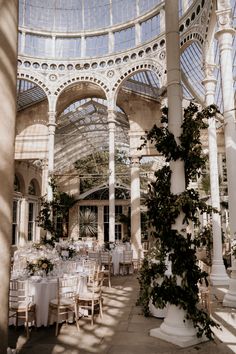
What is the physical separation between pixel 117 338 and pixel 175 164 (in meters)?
2.57

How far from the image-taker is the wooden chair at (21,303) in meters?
4.85

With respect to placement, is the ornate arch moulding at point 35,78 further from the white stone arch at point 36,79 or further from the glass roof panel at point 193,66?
the glass roof panel at point 193,66

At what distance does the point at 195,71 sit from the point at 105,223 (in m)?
12.6

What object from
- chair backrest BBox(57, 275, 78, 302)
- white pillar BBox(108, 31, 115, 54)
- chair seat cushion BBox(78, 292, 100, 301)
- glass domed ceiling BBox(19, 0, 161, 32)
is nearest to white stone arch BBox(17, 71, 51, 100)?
glass domed ceiling BBox(19, 0, 161, 32)

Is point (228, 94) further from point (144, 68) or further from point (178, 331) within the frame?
point (144, 68)

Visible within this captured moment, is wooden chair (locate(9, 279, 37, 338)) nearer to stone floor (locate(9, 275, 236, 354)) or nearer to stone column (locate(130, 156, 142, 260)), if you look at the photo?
stone floor (locate(9, 275, 236, 354))

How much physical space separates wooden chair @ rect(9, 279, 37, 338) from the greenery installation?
1.83 m

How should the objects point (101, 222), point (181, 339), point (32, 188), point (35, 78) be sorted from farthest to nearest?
point (101, 222), point (32, 188), point (35, 78), point (181, 339)

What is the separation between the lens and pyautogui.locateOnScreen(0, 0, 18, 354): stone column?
1788 mm

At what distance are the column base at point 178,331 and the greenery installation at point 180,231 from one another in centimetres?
11

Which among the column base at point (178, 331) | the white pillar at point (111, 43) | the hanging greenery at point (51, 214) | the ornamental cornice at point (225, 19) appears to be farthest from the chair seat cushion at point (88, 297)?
the white pillar at point (111, 43)

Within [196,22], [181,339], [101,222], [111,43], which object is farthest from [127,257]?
[101,222]

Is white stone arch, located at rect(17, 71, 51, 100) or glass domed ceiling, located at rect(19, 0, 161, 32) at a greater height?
glass domed ceiling, located at rect(19, 0, 161, 32)

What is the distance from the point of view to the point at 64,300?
5.25 meters
